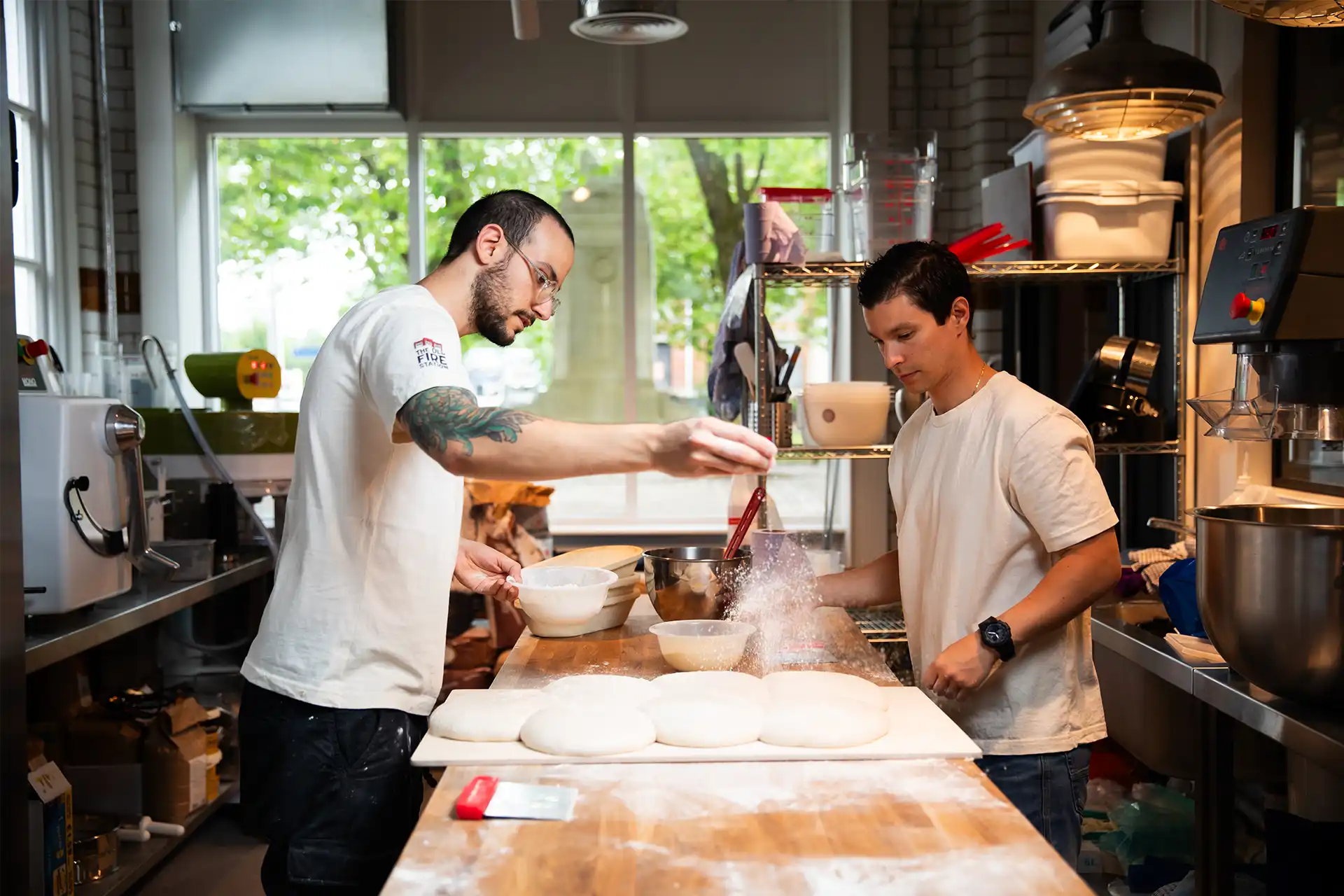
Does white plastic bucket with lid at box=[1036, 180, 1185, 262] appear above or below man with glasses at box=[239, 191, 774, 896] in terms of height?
above

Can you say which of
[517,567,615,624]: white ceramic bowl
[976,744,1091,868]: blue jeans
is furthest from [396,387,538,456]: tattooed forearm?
[976,744,1091,868]: blue jeans

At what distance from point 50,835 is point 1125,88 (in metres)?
3.19

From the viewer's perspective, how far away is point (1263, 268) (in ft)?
6.75

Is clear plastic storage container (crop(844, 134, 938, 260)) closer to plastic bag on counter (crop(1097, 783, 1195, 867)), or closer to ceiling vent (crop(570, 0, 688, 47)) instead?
ceiling vent (crop(570, 0, 688, 47))

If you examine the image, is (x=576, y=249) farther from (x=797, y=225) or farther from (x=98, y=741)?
(x=98, y=741)

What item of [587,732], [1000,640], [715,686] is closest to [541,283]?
[715,686]

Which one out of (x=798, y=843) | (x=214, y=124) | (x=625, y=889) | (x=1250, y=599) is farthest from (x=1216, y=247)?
(x=214, y=124)

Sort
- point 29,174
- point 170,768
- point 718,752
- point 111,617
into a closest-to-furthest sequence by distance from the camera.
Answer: point 718,752 → point 111,617 → point 170,768 → point 29,174

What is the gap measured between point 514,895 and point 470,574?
1.23m

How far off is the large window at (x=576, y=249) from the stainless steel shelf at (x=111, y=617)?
86.4 inches

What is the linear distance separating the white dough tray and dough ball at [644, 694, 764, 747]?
10 mm

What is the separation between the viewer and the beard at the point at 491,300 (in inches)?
83.7

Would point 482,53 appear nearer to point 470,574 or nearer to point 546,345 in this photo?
point 546,345

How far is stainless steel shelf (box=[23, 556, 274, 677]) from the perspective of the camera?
2.79 metres
